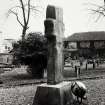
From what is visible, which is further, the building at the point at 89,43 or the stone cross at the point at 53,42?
the building at the point at 89,43

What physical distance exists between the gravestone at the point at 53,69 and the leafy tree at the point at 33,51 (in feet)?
31.0

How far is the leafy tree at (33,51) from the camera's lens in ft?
57.4

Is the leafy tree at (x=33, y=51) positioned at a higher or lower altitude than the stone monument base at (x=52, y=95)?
higher

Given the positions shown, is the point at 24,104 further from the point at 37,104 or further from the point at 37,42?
the point at 37,42

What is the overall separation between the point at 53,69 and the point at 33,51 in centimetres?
992

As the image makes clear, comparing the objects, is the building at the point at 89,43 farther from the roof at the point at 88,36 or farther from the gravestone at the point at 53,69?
the gravestone at the point at 53,69

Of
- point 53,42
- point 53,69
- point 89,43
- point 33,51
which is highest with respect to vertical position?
point 89,43

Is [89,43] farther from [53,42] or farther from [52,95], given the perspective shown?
[52,95]

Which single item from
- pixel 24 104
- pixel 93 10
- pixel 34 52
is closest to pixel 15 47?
pixel 34 52

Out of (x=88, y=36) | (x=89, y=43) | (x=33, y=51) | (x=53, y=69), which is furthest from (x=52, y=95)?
(x=88, y=36)

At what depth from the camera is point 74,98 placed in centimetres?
861

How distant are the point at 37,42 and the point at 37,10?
2066cm

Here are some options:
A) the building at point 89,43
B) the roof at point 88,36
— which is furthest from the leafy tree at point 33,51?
the roof at point 88,36

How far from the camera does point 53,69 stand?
7.73m
